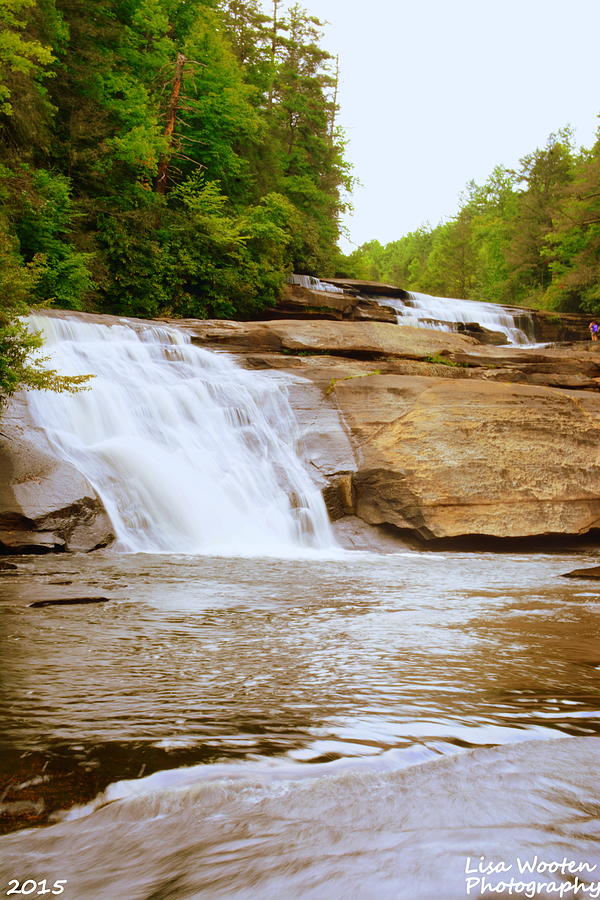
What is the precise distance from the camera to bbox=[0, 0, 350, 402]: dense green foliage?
1639 centimetres

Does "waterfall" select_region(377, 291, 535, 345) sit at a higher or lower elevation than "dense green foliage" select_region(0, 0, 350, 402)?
lower

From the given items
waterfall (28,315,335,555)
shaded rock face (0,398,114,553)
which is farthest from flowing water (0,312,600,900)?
waterfall (28,315,335,555)

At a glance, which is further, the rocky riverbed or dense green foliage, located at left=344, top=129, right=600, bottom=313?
dense green foliage, located at left=344, top=129, right=600, bottom=313

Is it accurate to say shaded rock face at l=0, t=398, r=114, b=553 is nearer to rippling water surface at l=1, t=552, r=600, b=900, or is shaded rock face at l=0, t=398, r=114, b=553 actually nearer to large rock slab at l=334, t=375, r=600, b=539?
rippling water surface at l=1, t=552, r=600, b=900

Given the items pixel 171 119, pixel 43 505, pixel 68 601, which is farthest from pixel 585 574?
pixel 171 119

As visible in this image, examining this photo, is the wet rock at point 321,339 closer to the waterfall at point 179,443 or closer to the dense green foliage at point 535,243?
the waterfall at point 179,443

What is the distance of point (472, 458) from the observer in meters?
11.1

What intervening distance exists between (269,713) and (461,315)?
23933mm

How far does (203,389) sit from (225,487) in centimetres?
228

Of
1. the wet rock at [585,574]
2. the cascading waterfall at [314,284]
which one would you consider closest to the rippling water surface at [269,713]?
the wet rock at [585,574]

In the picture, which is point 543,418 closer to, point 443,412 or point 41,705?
point 443,412

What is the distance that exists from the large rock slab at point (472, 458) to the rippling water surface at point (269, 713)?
17.7 feet

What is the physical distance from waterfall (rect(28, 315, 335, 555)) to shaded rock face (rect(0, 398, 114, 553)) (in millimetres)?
270

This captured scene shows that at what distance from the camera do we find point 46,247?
54.1ft
